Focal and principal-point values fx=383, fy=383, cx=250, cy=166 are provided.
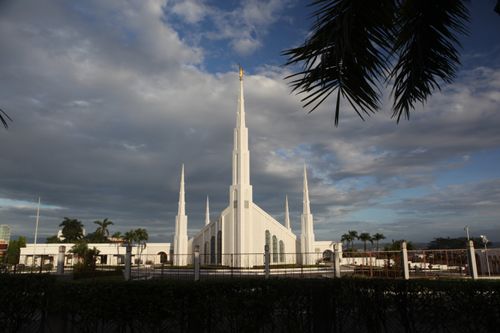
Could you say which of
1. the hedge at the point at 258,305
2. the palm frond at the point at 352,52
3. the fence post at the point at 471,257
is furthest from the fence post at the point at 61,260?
the fence post at the point at 471,257

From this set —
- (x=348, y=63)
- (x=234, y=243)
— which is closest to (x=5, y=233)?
(x=234, y=243)

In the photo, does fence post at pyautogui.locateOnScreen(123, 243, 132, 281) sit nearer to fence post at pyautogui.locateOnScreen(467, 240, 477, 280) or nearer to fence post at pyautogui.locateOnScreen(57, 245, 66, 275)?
fence post at pyautogui.locateOnScreen(57, 245, 66, 275)

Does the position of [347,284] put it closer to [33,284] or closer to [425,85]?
[425,85]

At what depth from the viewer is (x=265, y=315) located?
6965 mm

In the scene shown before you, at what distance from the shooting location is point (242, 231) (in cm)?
3803

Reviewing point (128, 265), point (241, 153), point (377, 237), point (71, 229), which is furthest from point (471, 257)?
point (71, 229)

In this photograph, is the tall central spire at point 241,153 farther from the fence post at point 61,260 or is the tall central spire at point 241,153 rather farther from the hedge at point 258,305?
the hedge at point 258,305

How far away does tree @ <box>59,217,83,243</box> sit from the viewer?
78.9 metres

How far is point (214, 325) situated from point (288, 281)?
62.3 inches

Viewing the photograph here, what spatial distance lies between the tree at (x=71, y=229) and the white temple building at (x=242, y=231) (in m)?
41.5

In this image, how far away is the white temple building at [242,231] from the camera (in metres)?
38.4

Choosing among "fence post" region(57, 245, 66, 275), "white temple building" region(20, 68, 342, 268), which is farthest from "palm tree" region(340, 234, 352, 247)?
"fence post" region(57, 245, 66, 275)

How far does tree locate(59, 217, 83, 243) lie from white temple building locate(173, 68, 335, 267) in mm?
41484

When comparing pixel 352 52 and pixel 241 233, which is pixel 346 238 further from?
pixel 352 52
